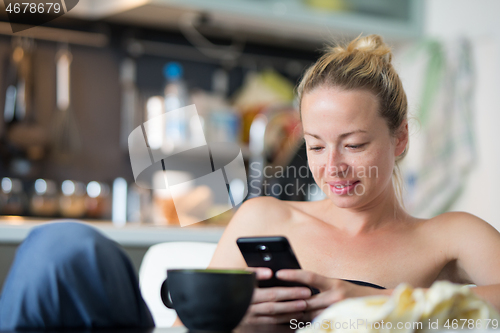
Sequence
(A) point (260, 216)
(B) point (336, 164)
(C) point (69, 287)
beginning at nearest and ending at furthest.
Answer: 1. (C) point (69, 287)
2. (B) point (336, 164)
3. (A) point (260, 216)

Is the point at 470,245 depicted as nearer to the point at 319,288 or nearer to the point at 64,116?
the point at 319,288

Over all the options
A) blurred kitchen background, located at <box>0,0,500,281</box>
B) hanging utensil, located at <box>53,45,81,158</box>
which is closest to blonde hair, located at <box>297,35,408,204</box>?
blurred kitchen background, located at <box>0,0,500,281</box>

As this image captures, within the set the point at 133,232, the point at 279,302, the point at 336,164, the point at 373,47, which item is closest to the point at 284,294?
the point at 279,302

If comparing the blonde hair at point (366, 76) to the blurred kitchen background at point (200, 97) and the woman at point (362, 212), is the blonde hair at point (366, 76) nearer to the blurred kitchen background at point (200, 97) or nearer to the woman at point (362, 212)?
the woman at point (362, 212)

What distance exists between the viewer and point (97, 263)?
2.04ft

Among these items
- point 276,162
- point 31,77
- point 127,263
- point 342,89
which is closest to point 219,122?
point 276,162

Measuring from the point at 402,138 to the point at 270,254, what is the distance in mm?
602

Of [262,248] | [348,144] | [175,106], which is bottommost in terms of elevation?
[262,248]

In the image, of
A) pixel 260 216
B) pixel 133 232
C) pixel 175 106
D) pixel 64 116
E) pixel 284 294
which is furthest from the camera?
pixel 175 106

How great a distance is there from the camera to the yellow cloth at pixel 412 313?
438mm

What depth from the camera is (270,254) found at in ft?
2.25

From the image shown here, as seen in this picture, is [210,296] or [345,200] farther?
[345,200]

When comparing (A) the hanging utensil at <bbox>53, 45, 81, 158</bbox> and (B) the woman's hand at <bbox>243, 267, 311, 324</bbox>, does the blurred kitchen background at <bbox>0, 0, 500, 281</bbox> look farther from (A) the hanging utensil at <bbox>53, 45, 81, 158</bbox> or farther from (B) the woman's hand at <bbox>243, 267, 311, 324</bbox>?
(B) the woman's hand at <bbox>243, 267, 311, 324</bbox>

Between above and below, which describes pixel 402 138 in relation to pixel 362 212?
above
